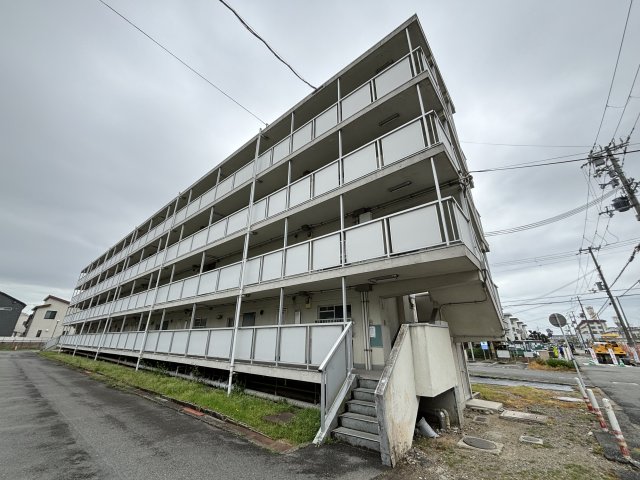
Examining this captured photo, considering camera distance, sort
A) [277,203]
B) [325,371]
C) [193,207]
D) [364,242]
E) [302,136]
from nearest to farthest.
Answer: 1. [325,371]
2. [364,242]
3. [277,203]
4. [302,136]
5. [193,207]

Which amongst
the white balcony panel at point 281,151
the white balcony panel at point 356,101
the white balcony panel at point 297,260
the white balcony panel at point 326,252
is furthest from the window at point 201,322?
the white balcony panel at point 356,101

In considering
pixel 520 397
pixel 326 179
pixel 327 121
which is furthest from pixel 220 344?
pixel 520 397

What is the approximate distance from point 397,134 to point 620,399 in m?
13.6

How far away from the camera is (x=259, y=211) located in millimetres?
11695

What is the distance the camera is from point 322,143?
1049 centimetres

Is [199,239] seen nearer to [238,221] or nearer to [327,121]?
[238,221]

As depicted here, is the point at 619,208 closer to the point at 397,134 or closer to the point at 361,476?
the point at 397,134

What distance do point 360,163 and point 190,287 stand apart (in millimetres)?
10333

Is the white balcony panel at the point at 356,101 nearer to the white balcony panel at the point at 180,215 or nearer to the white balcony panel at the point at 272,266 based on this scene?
the white balcony panel at the point at 272,266

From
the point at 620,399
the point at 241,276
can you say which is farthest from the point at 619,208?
the point at 241,276

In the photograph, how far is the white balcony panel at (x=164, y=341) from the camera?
1285 centimetres

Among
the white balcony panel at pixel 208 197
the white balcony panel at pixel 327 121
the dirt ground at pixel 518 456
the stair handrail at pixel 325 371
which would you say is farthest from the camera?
the white balcony panel at pixel 208 197

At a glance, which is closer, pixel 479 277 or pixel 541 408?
pixel 479 277

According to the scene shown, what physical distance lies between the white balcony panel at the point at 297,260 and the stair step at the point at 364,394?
370cm
